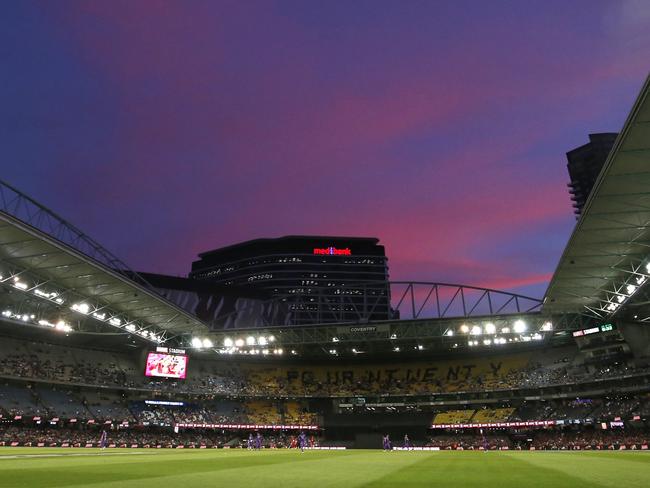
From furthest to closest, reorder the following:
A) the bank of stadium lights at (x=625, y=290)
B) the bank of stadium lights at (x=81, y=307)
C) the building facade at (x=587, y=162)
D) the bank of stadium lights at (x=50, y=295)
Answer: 1. the building facade at (x=587, y=162)
2. the bank of stadium lights at (x=81, y=307)
3. the bank of stadium lights at (x=50, y=295)
4. the bank of stadium lights at (x=625, y=290)

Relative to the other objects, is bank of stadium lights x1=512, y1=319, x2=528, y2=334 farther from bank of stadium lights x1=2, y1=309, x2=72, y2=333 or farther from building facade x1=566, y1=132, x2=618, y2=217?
building facade x1=566, y1=132, x2=618, y2=217

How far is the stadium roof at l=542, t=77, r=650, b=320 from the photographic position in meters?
24.5

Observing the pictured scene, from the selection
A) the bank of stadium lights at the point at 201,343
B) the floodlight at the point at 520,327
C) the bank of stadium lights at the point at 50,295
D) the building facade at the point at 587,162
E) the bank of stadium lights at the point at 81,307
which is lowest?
the bank of stadium lights at the point at 201,343

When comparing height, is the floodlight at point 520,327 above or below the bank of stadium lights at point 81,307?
below

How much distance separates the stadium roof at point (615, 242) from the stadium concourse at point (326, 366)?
0.21 metres

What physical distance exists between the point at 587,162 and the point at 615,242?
135 metres

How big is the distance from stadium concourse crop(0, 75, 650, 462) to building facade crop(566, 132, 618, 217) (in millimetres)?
101291

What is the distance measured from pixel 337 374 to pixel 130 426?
105 feet

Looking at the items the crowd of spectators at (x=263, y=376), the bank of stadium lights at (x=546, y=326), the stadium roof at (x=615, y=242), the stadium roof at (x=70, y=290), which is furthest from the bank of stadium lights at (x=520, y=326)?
the stadium roof at (x=70, y=290)

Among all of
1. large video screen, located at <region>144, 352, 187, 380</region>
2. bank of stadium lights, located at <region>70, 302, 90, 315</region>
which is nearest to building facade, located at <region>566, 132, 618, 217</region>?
large video screen, located at <region>144, 352, 187, 380</region>

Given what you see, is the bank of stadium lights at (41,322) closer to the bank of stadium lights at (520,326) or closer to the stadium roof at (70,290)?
the stadium roof at (70,290)

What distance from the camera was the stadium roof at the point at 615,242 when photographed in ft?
80.2

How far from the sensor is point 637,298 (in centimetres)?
4769

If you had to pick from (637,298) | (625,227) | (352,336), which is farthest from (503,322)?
(625,227)
